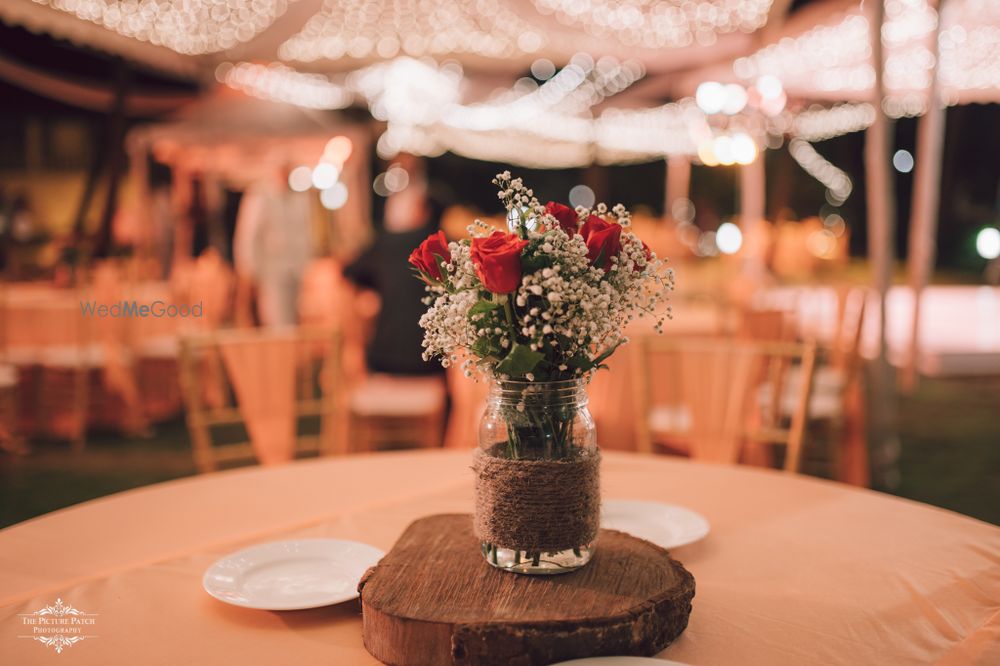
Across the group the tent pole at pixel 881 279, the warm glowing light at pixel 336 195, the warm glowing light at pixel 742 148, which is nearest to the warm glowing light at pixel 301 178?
the warm glowing light at pixel 336 195

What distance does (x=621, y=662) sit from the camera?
2.82ft

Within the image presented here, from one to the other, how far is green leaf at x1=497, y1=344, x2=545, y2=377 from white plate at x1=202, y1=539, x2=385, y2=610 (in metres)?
0.36

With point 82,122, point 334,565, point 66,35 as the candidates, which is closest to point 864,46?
point 66,35

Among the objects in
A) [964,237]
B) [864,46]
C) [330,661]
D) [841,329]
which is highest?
[864,46]

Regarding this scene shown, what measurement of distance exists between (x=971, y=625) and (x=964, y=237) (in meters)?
15.3

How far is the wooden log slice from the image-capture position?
88cm

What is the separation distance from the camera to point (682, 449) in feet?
11.1

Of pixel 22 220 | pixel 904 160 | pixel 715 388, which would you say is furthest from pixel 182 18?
pixel 904 160

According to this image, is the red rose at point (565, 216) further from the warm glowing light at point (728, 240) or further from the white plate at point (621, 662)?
the warm glowing light at point (728, 240)

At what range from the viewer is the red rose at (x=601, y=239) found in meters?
1.01

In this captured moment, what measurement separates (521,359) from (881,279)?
3.56 m

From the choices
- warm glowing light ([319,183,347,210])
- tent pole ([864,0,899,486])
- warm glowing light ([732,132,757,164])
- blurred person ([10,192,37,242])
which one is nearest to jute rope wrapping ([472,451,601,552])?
tent pole ([864,0,899,486])

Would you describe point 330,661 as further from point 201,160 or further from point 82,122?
point 82,122
